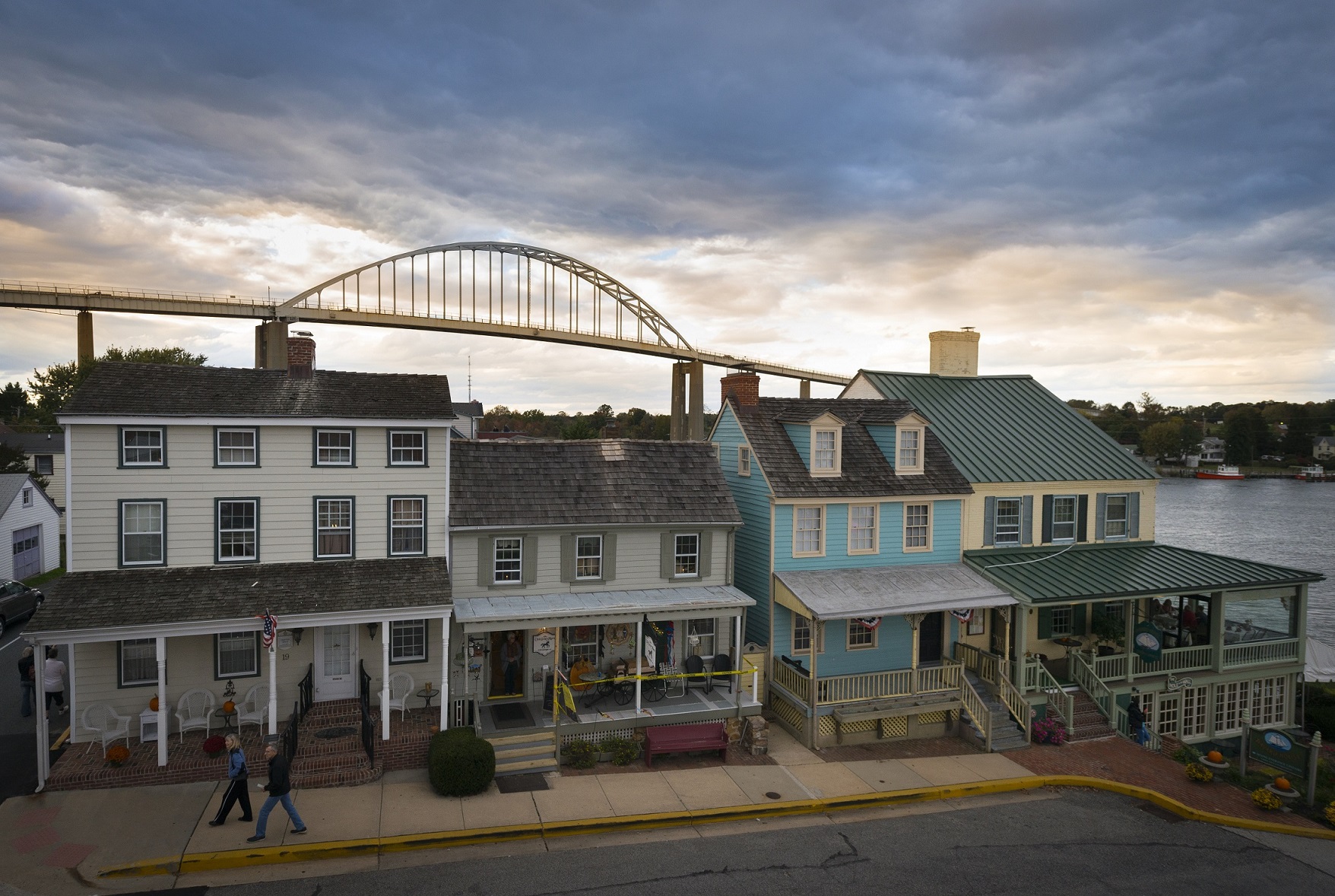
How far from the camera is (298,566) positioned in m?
17.4

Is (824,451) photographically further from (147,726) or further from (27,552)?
(27,552)

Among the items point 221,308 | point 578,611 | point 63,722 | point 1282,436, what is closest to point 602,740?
point 578,611

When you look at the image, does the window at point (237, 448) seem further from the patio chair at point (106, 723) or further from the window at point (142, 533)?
the patio chair at point (106, 723)

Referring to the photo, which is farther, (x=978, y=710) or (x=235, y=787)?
(x=978, y=710)

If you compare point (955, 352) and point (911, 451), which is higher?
point (955, 352)

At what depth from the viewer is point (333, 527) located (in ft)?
58.7

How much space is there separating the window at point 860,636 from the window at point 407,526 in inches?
443

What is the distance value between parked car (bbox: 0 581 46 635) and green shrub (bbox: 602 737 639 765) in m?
21.2

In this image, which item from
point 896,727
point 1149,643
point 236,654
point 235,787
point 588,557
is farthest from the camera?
point 1149,643

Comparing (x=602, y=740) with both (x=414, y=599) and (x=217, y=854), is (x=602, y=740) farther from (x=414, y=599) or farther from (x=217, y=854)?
(x=217, y=854)

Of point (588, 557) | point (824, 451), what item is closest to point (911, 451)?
point (824, 451)

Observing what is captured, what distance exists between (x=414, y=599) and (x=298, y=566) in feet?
9.48

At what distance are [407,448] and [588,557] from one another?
198 inches

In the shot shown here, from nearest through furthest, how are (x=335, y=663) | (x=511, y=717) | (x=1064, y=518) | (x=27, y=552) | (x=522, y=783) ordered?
(x=522, y=783) → (x=335, y=663) → (x=511, y=717) → (x=1064, y=518) → (x=27, y=552)
